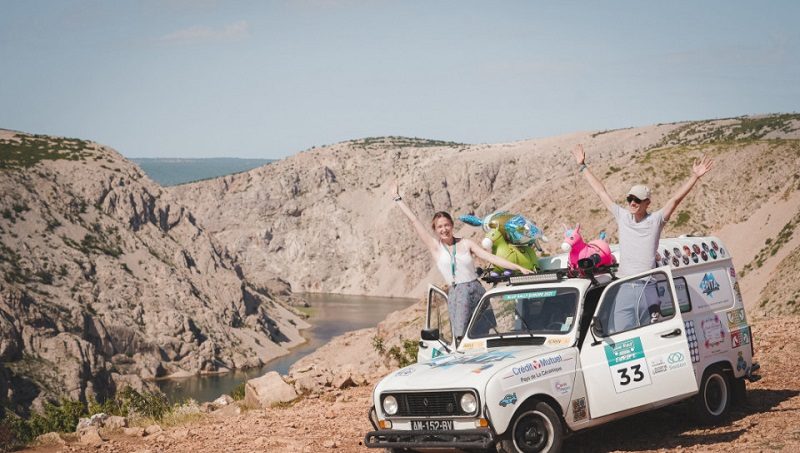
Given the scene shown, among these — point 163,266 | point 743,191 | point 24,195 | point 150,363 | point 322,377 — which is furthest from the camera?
point 163,266

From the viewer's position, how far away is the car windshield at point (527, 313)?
421 inches

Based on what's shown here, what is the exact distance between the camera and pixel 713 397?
38.7 feet

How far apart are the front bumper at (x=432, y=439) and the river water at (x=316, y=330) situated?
46872mm

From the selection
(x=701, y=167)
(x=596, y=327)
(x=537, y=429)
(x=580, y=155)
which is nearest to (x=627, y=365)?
(x=596, y=327)

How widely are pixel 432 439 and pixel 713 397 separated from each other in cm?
393

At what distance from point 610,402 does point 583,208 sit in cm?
6456

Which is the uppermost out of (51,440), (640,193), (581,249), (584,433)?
(640,193)

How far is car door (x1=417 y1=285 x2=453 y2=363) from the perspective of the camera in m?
11.5

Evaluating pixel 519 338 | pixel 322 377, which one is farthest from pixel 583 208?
pixel 519 338

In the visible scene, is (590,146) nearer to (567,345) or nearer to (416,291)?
(416,291)

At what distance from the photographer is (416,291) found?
147 meters

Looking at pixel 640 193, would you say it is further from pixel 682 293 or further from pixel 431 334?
pixel 431 334

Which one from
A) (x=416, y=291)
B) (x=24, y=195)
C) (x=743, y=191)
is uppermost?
(x=24, y=195)

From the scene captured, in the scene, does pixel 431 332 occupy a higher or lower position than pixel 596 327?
higher
